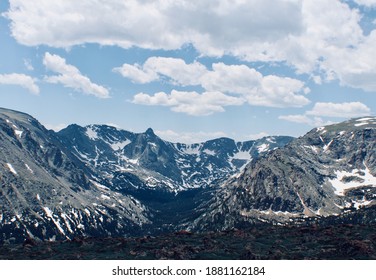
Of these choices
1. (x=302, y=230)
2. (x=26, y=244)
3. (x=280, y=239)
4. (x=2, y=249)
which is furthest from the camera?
(x=302, y=230)

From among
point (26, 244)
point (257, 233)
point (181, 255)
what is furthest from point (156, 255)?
point (257, 233)

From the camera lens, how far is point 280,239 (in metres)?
97.6

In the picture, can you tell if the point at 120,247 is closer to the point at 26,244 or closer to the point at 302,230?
the point at 26,244

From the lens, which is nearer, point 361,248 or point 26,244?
point 361,248

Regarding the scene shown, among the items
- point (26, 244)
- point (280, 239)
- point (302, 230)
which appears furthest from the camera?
point (302, 230)
